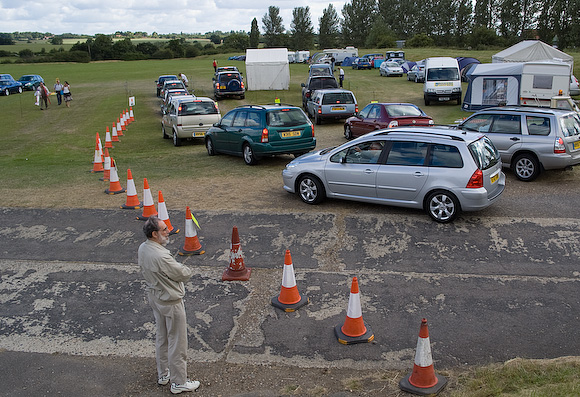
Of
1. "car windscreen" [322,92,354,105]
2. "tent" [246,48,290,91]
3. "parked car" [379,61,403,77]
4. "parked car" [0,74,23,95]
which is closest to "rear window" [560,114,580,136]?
"car windscreen" [322,92,354,105]

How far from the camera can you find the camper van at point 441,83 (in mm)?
29484

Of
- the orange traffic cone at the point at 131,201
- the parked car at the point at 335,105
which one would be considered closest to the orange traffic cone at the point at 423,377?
the orange traffic cone at the point at 131,201

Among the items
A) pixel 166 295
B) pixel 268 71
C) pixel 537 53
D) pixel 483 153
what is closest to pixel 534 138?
pixel 483 153

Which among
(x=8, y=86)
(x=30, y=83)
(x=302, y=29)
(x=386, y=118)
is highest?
(x=302, y=29)

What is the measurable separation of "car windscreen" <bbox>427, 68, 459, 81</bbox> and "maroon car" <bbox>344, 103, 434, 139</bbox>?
12797 mm

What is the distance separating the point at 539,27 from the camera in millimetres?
80625

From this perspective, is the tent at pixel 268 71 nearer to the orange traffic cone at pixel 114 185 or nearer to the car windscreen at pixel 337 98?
the car windscreen at pixel 337 98

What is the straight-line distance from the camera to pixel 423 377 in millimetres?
4672

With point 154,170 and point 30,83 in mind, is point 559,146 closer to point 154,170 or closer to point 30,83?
point 154,170

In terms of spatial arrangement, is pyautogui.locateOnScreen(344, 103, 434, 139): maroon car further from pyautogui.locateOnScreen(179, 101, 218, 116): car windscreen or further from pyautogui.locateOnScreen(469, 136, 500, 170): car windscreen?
pyautogui.locateOnScreen(469, 136, 500, 170): car windscreen

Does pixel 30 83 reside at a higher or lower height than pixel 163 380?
higher

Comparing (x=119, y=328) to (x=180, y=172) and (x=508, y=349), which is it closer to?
(x=508, y=349)

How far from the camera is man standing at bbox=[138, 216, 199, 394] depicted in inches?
184

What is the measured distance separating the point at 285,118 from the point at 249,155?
58.8 inches
